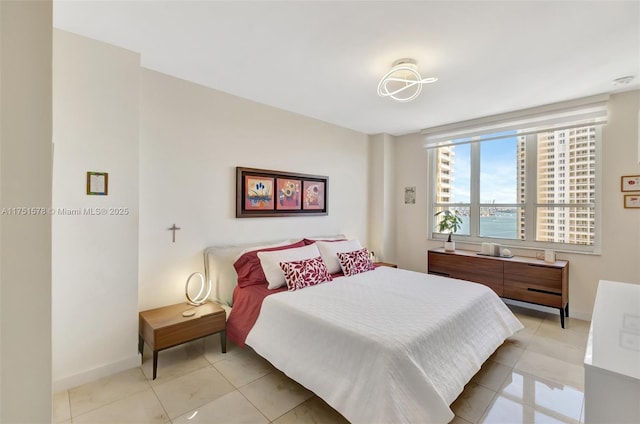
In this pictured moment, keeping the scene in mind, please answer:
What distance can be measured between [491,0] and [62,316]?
349 cm

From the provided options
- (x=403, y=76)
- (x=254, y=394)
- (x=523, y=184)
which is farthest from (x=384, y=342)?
(x=523, y=184)

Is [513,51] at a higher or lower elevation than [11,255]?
higher

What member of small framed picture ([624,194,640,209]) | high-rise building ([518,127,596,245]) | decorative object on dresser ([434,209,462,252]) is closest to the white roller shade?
high-rise building ([518,127,596,245])

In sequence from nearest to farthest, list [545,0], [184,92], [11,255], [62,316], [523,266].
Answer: [11,255] → [545,0] → [62,316] → [184,92] → [523,266]

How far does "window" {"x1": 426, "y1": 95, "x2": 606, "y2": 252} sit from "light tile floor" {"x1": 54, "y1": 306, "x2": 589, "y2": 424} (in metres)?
1.52

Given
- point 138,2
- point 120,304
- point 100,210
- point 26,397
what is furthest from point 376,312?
point 138,2

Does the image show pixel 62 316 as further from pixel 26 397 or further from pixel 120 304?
pixel 26 397

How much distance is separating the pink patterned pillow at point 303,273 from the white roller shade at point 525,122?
286 cm

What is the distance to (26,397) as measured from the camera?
508 mm

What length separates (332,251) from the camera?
320 centimetres

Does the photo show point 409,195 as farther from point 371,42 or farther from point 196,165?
point 196,165

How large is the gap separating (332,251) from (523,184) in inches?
107

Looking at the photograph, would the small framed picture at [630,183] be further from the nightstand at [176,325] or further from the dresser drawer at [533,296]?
the nightstand at [176,325]

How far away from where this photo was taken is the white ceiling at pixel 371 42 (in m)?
1.76
